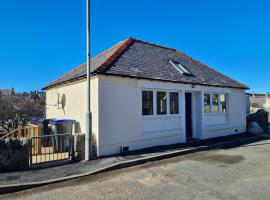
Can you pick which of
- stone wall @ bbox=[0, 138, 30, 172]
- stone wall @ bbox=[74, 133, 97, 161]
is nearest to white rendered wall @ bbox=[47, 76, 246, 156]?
stone wall @ bbox=[74, 133, 97, 161]

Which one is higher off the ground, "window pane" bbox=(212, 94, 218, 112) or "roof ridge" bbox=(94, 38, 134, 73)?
"roof ridge" bbox=(94, 38, 134, 73)

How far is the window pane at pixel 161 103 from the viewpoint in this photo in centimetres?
1064

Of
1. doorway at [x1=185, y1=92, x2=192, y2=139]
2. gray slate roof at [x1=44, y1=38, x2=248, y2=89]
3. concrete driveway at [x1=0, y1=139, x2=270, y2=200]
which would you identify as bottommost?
concrete driveway at [x1=0, y1=139, x2=270, y2=200]

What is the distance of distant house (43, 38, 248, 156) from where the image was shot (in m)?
8.81

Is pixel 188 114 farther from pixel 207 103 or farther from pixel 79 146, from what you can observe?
pixel 79 146

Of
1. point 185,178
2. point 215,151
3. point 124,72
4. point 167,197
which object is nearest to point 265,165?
point 215,151

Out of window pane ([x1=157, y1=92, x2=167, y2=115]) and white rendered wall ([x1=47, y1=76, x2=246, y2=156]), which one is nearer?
white rendered wall ([x1=47, y1=76, x2=246, y2=156])

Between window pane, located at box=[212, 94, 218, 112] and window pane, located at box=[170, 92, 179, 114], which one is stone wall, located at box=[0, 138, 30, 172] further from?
window pane, located at box=[212, 94, 218, 112]

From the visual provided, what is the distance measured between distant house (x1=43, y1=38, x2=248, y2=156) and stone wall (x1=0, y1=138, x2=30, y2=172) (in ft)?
8.25

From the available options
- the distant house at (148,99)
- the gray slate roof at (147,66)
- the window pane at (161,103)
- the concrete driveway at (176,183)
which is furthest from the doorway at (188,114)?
the concrete driveway at (176,183)

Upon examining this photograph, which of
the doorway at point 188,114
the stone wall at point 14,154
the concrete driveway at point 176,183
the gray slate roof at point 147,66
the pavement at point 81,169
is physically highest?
the gray slate roof at point 147,66

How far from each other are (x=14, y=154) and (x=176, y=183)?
16.1ft

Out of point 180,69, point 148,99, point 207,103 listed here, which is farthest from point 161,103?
point 207,103

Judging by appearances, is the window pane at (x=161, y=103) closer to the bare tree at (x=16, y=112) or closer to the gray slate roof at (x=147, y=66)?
the gray slate roof at (x=147, y=66)
